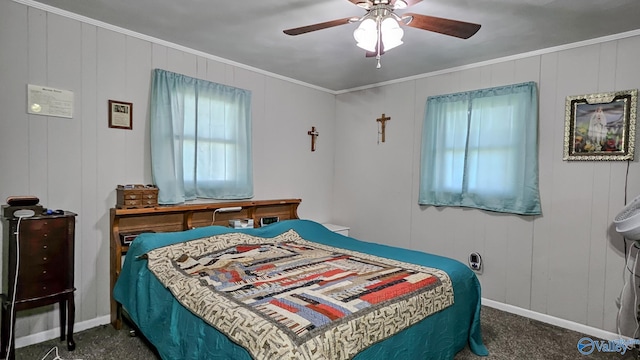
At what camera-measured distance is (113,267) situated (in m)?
2.73

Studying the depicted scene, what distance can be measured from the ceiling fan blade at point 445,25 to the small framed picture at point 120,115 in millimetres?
2353

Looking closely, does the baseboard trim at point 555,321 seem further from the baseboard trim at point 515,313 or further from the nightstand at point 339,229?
the nightstand at point 339,229

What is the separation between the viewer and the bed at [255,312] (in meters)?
1.44

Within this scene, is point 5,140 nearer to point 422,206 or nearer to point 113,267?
point 113,267

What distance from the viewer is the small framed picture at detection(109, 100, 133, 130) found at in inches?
109

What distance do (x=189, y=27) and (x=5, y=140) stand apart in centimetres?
153

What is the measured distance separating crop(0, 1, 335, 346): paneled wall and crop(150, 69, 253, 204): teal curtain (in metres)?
0.12

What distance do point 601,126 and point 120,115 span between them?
4.01m

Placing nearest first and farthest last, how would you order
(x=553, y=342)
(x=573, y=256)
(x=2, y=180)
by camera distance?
1. (x=2, y=180)
2. (x=553, y=342)
3. (x=573, y=256)

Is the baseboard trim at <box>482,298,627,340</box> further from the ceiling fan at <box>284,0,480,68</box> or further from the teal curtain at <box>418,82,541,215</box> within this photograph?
the ceiling fan at <box>284,0,480,68</box>

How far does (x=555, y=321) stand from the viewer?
297 cm

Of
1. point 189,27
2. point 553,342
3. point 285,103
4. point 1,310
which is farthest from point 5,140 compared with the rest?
point 553,342

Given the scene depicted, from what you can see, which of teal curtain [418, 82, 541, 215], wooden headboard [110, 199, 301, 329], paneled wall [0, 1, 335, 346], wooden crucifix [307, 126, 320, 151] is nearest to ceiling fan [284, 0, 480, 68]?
teal curtain [418, 82, 541, 215]

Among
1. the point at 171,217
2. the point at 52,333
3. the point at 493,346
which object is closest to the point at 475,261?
the point at 493,346
